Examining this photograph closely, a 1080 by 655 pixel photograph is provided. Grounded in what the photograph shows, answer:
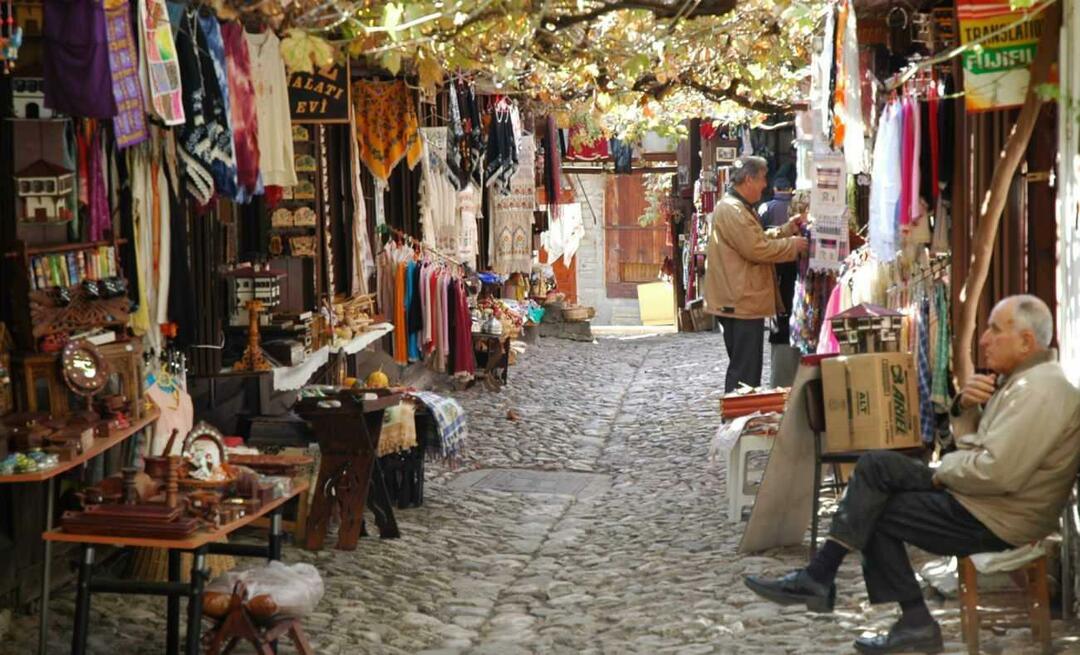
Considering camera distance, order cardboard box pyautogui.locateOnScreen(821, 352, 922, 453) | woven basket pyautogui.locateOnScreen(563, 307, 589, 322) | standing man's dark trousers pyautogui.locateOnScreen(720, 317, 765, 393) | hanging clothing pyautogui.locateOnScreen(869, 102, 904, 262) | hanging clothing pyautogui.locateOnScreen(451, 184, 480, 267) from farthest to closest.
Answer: woven basket pyautogui.locateOnScreen(563, 307, 589, 322) → hanging clothing pyautogui.locateOnScreen(451, 184, 480, 267) → standing man's dark trousers pyautogui.locateOnScreen(720, 317, 765, 393) → hanging clothing pyautogui.locateOnScreen(869, 102, 904, 262) → cardboard box pyautogui.locateOnScreen(821, 352, 922, 453)

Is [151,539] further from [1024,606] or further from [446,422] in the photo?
[446,422]

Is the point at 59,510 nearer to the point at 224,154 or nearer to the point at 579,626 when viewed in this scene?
the point at 224,154

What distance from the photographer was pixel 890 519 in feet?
22.5

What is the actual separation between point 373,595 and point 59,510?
1.88m

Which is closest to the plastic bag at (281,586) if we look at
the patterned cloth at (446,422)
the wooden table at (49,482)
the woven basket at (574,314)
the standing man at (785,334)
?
the wooden table at (49,482)

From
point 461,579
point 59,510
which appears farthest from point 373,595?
point 59,510

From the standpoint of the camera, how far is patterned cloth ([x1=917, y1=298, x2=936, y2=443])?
9.38 metres

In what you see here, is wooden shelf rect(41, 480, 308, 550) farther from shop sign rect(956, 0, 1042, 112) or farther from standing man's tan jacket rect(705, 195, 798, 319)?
standing man's tan jacket rect(705, 195, 798, 319)

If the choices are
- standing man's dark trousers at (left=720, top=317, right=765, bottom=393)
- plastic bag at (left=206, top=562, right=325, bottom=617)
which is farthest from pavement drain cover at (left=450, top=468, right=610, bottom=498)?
plastic bag at (left=206, top=562, right=325, bottom=617)

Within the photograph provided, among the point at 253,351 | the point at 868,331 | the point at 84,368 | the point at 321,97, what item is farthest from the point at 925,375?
the point at 84,368

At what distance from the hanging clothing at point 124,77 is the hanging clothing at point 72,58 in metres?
0.11

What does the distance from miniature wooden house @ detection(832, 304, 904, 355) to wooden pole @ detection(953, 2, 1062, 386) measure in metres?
0.38

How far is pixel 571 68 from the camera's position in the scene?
14203mm

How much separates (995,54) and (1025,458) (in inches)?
89.6
